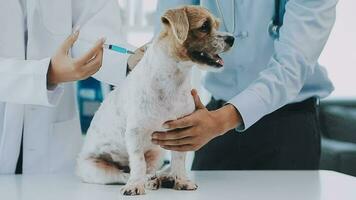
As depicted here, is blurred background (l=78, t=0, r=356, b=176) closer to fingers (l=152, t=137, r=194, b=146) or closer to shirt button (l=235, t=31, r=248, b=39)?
shirt button (l=235, t=31, r=248, b=39)

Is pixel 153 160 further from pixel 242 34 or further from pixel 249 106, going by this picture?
pixel 242 34

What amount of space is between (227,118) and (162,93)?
7.7 inches

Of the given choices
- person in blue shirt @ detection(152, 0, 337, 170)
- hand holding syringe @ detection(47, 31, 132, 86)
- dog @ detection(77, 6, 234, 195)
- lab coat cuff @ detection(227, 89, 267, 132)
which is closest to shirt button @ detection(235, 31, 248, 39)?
person in blue shirt @ detection(152, 0, 337, 170)

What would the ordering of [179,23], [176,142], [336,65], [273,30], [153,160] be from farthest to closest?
[336,65] → [273,30] → [153,160] → [176,142] → [179,23]

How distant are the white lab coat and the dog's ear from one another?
34cm

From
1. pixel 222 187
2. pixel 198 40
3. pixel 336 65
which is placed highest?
pixel 198 40

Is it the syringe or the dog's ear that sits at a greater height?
the dog's ear

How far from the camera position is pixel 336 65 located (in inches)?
138

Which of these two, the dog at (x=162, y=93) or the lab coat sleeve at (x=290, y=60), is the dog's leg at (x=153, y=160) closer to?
the dog at (x=162, y=93)

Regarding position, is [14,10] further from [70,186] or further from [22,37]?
[70,186]

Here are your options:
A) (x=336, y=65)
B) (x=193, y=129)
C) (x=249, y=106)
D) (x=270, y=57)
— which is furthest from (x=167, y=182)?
(x=336, y=65)

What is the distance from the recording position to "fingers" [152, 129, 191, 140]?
117 centimetres

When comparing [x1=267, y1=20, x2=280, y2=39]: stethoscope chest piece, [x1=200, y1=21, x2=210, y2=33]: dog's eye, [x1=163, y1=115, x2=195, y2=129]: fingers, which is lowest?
[x1=163, y1=115, x2=195, y2=129]: fingers

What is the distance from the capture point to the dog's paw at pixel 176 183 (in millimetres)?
1203
